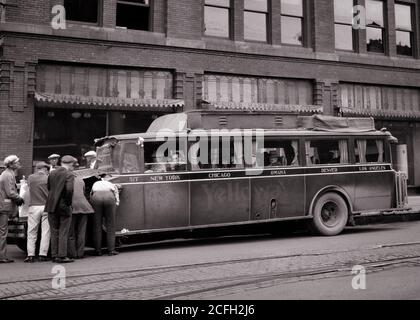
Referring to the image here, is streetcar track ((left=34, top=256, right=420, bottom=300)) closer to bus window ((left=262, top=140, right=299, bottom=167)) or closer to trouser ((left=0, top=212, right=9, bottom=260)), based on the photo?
trouser ((left=0, top=212, right=9, bottom=260))

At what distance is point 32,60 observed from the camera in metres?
14.8

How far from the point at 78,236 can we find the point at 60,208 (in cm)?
87

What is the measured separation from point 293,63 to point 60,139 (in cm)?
915

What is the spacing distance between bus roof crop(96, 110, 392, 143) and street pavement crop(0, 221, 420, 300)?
2511 millimetres

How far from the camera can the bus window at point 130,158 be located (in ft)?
32.9

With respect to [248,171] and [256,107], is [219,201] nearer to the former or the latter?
[248,171]

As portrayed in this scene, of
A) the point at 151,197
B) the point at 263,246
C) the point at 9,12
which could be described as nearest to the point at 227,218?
the point at 263,246

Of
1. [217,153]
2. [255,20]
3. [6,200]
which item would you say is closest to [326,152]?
[217,153]

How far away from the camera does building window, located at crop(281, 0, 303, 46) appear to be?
1917cm

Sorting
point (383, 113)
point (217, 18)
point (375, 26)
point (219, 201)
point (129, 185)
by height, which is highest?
point (375, 26)

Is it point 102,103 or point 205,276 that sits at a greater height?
point 102,103

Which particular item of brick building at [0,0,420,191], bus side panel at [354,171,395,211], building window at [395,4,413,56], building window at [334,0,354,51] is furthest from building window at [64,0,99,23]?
building window at [395,4,413,56]

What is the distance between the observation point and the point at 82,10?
52.4 feet
